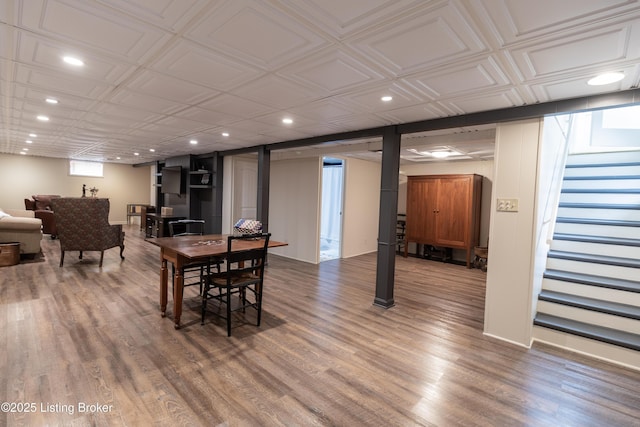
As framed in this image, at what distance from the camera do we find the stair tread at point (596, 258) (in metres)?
3.17

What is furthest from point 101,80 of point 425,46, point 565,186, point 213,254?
point 565,186

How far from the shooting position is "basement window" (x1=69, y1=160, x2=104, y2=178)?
10.2 metres

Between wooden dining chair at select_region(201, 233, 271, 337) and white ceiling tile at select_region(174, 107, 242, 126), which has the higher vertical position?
white ceiling tile at select_region(174, 107, 242, 126)

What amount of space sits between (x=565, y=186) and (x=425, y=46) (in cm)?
389

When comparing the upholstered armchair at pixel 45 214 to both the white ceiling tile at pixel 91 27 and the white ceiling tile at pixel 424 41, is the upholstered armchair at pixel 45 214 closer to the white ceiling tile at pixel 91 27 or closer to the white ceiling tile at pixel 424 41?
the white ceiling tile at pixel 91 27

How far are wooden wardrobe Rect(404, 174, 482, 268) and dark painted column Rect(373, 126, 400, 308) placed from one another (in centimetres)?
308

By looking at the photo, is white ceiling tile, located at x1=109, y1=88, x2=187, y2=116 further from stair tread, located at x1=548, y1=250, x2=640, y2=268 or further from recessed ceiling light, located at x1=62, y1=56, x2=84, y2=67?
stair tread, located at x1=548, y1=250, x2=640, y2=268

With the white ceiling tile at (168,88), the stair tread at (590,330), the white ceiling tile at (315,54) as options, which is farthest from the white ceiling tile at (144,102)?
the stair tread at (590,330)

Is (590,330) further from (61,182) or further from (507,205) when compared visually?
(61,182)

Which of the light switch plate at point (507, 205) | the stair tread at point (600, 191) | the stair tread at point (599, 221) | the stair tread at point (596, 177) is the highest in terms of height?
the stair tread at point (596, 177)

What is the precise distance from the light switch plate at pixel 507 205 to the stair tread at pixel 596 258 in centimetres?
117

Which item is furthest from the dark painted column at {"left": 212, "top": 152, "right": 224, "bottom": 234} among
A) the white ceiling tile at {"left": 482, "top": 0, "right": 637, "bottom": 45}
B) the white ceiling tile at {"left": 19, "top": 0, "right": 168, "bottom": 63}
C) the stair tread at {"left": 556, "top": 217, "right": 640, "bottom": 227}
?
the stair tread at {"left": 556, "top": 217, "right": 640, "bottom": 227}

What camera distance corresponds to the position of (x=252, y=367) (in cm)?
239

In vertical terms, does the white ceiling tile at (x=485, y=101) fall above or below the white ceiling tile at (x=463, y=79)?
above
